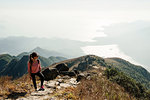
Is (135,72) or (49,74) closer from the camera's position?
(49,74)

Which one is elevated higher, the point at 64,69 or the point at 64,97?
the point at 64,97

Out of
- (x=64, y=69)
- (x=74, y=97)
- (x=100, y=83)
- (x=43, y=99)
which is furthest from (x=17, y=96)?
(x=64, y=69)

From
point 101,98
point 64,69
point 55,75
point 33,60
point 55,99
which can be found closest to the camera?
point 101,98

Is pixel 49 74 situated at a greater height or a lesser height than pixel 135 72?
greater

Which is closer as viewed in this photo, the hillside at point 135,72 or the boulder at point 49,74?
the boulder at point 49,74

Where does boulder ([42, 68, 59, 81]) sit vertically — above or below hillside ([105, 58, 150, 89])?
above

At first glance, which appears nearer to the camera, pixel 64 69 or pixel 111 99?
pixel 111 99

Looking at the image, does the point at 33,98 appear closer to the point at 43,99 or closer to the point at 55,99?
the point at 43,99

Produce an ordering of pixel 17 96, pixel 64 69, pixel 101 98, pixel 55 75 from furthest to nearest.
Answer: pixel 64 69, pixel 55 75, pixel 17 96, pixel 101 98

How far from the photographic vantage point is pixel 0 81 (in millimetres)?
8312

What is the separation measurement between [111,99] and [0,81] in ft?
20.9

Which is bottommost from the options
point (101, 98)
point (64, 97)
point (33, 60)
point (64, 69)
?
point (64, 69)

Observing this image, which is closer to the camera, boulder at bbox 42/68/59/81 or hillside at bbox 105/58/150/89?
boulder at bbox 42/68/59/81

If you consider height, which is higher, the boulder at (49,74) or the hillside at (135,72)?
the boulder at (49,74)
